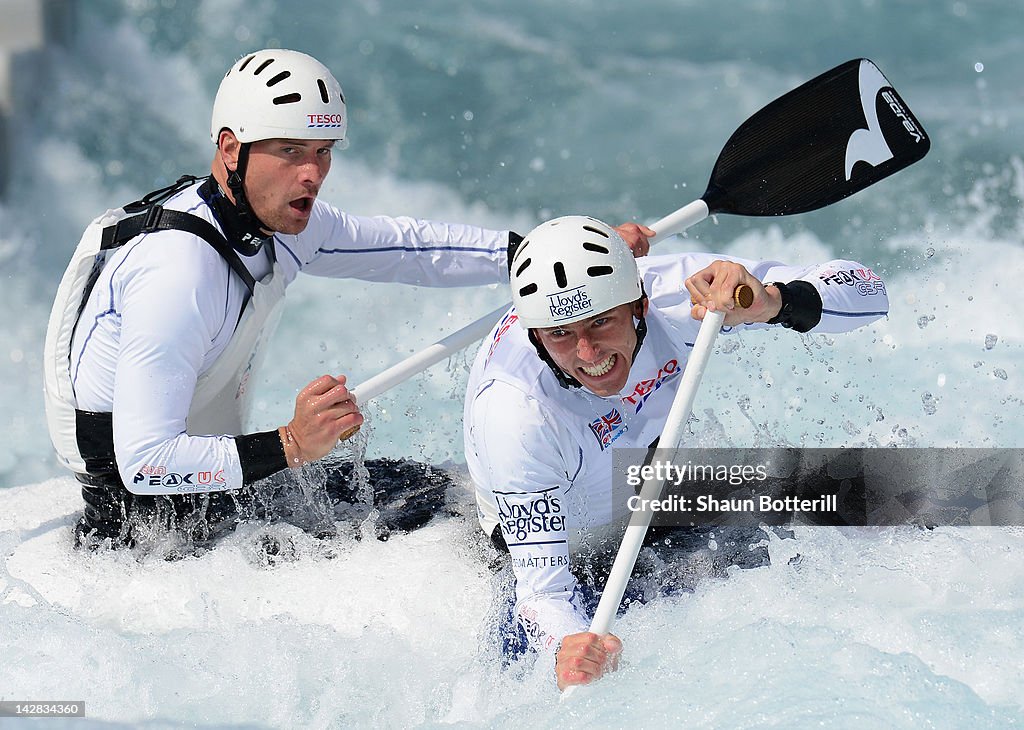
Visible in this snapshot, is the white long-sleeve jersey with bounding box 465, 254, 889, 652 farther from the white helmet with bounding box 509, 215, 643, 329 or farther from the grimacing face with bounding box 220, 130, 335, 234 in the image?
the grimacing face with bounding box 220, 130, 335, 234

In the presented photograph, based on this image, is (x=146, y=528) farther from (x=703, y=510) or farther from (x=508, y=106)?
(x=508, y=106)

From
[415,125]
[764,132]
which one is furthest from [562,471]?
[415,125]

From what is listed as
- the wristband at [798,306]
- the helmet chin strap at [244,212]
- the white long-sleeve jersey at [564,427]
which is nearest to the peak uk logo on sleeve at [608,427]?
the white long-sleeve jersey at [564,427]

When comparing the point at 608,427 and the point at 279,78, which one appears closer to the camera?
the point at 608,427

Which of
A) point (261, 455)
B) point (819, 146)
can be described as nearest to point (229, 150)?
point (261, 455)

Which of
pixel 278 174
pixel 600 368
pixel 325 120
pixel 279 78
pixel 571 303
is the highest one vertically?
pixel 279 78

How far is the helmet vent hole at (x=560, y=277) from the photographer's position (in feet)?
8.73

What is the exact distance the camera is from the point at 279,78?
10.4 ft

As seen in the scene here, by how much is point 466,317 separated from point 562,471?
167 inches

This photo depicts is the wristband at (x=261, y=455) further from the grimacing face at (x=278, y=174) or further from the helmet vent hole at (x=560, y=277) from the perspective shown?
the helmet vent hole at (x=560, y=277)

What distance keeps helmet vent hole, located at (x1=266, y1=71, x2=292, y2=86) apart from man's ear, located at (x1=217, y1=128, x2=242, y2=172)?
0.17 metres

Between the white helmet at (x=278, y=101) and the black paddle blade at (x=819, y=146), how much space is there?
132cm

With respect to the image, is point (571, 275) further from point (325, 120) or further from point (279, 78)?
point (279, 78)

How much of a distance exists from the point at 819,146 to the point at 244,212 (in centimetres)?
188
